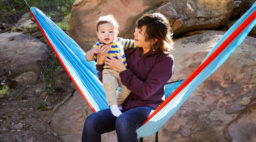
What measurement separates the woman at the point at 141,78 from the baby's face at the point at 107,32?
55 mm

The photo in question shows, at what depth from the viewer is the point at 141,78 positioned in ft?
4.86

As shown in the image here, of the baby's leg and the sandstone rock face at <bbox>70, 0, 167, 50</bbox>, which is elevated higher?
the sandstone rock face at <bbox>70, 0, 167, 50</bbox>

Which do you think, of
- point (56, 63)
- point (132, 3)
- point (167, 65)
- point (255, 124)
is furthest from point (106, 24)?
point (56, 63)

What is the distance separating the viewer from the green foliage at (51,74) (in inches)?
123

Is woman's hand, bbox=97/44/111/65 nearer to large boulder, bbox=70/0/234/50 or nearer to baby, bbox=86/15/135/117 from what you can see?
baby, bbox=86/15/135/117

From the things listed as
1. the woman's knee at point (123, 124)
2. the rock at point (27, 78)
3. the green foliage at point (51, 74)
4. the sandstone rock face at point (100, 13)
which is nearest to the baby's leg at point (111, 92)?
the woman's knee at point (123, 124)

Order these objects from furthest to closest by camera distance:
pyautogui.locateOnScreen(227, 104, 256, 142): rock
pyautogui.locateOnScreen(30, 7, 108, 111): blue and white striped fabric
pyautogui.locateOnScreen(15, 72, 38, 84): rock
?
1. pyautogui.locateOnScreen(15, 72, 38, 84): rock
2. pyautogui.locateOnScreen(227, 104, 256, 142): rock
3. pyautogui.locateOnScreen(30, 7, 108, 111): blue and white striped fabric

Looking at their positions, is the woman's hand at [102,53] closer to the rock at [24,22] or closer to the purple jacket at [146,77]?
the purple jacket at [146,77]

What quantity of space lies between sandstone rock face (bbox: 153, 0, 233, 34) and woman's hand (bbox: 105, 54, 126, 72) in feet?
6.42

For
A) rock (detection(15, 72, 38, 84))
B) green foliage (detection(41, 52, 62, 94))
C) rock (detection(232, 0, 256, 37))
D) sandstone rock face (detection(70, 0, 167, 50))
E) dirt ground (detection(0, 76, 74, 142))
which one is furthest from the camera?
rock (detection(232, 0, 256, 37))

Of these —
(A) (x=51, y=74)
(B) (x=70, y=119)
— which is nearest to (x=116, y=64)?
(B) (x=70, y=119)

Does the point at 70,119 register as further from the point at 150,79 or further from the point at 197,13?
the point at 197,13

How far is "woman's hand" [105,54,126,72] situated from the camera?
1.46 meters

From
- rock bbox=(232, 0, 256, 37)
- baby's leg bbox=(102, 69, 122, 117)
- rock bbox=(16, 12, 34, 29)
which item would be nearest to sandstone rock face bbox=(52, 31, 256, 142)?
baby's leg bbox=(102, 69, 122, 117)
